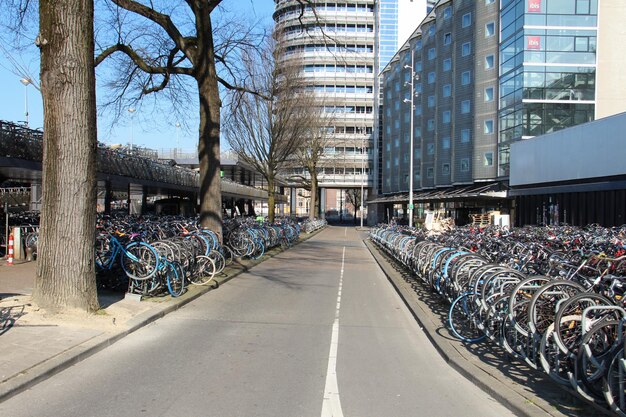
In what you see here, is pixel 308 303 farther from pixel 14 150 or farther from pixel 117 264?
pixel 14 150

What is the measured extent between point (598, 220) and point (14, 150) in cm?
2507

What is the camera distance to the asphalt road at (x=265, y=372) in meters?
4.54

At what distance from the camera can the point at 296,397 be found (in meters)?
4.85

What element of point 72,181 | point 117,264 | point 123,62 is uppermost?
point 123,62

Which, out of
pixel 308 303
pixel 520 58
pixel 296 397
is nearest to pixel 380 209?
pixel 520 58

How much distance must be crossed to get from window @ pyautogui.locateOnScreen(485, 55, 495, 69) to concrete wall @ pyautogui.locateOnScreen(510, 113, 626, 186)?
1066 centimetres

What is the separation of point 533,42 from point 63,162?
35953 mm

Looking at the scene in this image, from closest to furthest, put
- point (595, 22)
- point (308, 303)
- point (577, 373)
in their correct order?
1. point (577, 373)
2. point (308, 303)
3. point (595, 22)

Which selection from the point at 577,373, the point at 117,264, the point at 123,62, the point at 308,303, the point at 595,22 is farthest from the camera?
the point at 595,22

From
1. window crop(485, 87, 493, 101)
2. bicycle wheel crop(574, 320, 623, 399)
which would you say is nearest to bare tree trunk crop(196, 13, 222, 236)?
bicycle wheel crop(574, 320, 623, 399)

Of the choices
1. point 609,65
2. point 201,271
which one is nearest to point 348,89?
point 609,65

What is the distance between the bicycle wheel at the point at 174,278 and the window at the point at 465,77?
41368 mm

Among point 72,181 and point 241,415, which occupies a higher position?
point 72,181

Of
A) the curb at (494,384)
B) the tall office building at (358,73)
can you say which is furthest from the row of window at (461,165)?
the curb at (494,384)
